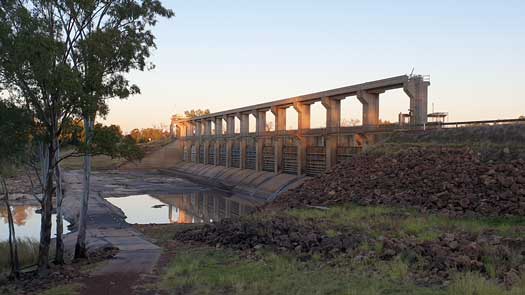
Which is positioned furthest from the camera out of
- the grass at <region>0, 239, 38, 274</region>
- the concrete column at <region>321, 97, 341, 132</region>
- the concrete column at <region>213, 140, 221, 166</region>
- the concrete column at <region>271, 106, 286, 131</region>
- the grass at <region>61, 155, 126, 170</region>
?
the grass at <region>61, 155, 126, 170</region>

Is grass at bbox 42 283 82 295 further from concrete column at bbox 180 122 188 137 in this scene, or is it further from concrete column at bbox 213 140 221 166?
concrete column at bbox 180 122 188 137

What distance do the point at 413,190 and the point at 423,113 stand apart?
466 inches

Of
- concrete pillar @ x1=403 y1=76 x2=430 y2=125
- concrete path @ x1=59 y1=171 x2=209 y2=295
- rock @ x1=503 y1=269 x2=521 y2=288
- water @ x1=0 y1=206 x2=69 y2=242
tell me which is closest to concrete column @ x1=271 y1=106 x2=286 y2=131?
concrete path @ x1=59 y1=171 x2=209 y2=295

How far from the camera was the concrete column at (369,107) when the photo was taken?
38094mm

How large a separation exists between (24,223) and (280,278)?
2737cm

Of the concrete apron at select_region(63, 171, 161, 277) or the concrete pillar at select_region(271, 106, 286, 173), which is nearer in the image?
the concrete apron at select_region(63, 171, 161, 277)

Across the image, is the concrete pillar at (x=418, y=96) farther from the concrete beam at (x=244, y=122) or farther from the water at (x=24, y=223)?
the concrete beam at (x=244, y=122)

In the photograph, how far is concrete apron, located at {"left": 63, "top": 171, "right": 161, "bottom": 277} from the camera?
47.8ft

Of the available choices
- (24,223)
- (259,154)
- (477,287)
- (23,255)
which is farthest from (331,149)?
(477,287)

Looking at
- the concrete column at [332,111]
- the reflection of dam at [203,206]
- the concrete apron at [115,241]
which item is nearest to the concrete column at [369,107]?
the concrete column at [332,111]

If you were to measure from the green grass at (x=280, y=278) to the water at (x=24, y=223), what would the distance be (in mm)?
16171

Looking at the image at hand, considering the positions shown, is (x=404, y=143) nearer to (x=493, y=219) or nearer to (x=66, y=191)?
(x=493, y=219)

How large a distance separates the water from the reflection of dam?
31.0 ft

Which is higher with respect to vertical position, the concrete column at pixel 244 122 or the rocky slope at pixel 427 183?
the concrete column at pixel 244 122
